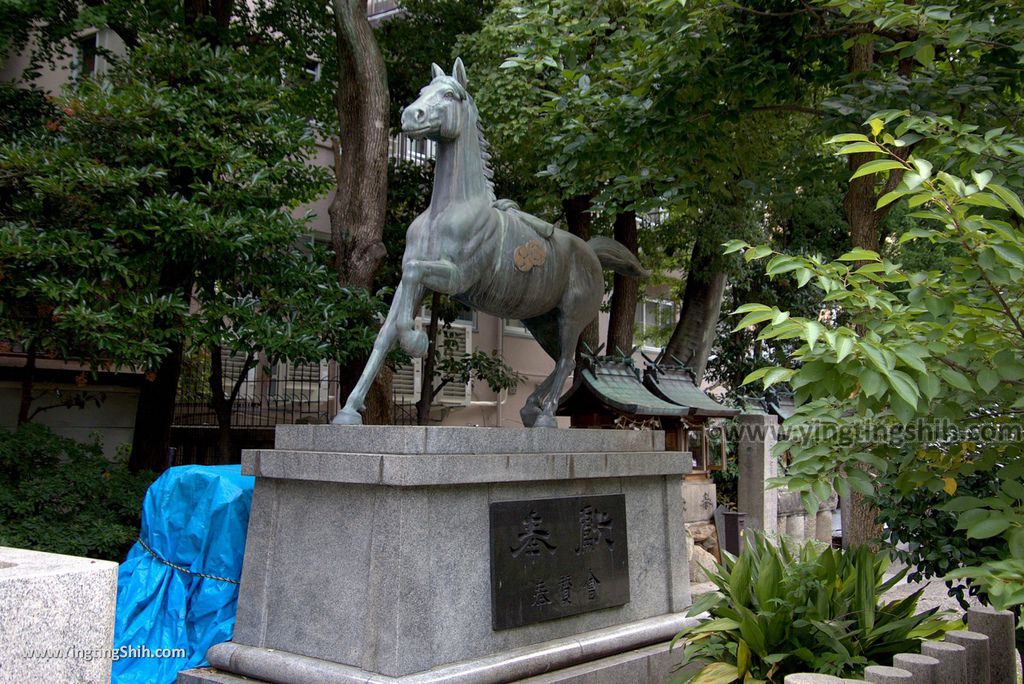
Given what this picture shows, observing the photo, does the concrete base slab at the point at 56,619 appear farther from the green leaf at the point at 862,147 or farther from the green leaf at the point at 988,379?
the green leaf at the point at 988,379

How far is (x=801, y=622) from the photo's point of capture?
15.7 feet

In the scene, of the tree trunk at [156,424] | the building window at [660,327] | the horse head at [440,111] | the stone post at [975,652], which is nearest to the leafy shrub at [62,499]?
the tree trunk at [156,424]

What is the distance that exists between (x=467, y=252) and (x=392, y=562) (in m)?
2.07

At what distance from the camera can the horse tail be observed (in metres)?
7.32

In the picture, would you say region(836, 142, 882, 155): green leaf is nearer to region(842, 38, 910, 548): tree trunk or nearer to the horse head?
the horse head

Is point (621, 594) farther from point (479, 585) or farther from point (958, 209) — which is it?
point (958, 209)

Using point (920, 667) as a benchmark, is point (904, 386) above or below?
above

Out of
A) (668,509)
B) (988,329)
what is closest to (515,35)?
(668,509)

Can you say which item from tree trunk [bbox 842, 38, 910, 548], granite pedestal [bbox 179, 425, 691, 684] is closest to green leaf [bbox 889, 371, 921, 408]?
granite pedestal [bbox 179, 425, 691, 684]

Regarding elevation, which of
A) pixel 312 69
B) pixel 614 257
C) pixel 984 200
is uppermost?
pixel 312 69

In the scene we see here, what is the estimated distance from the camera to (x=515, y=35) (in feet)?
37.0

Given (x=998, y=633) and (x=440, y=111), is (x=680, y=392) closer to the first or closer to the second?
(x=440, y=111)

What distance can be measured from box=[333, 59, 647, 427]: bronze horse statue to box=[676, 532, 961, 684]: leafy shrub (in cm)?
192

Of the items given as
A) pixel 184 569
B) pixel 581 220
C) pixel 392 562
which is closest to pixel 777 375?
pixel 392 562
